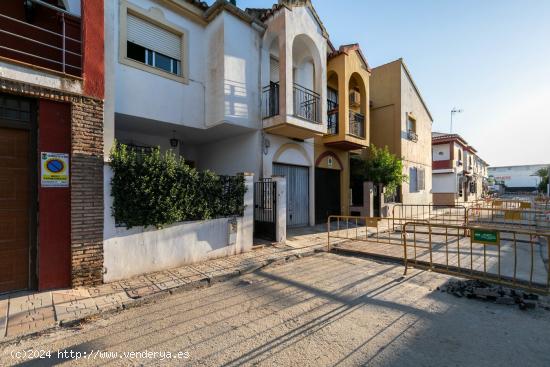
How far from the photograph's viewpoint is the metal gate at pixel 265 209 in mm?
9203

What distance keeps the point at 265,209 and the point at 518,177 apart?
111 meters

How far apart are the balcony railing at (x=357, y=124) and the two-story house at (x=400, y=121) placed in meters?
4.46

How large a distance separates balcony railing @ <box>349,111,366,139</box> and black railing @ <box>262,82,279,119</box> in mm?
4700

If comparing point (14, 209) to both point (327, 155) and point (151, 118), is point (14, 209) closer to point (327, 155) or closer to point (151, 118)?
point (151, 118)

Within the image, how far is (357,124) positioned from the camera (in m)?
13.8

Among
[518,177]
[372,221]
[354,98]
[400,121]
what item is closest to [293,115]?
[372,221]

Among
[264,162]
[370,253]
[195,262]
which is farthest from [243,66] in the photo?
[370,253]

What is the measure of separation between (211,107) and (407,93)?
14613 millimetres

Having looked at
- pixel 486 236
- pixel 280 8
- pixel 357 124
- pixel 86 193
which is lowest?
pixel 486 236

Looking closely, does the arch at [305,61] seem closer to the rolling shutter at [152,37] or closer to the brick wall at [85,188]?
the rolling shutter at [152,37]

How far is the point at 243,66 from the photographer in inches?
371

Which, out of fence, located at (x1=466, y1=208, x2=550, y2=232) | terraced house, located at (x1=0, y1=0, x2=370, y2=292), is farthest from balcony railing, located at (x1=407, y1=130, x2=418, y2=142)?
terraced house, located at (x1=0, y1=0, x2=370, y2=292)

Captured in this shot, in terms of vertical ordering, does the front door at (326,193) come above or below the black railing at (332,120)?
below

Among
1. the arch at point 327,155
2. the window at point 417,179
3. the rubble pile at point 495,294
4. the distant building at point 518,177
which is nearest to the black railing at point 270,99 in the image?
the arch at point 327,155
